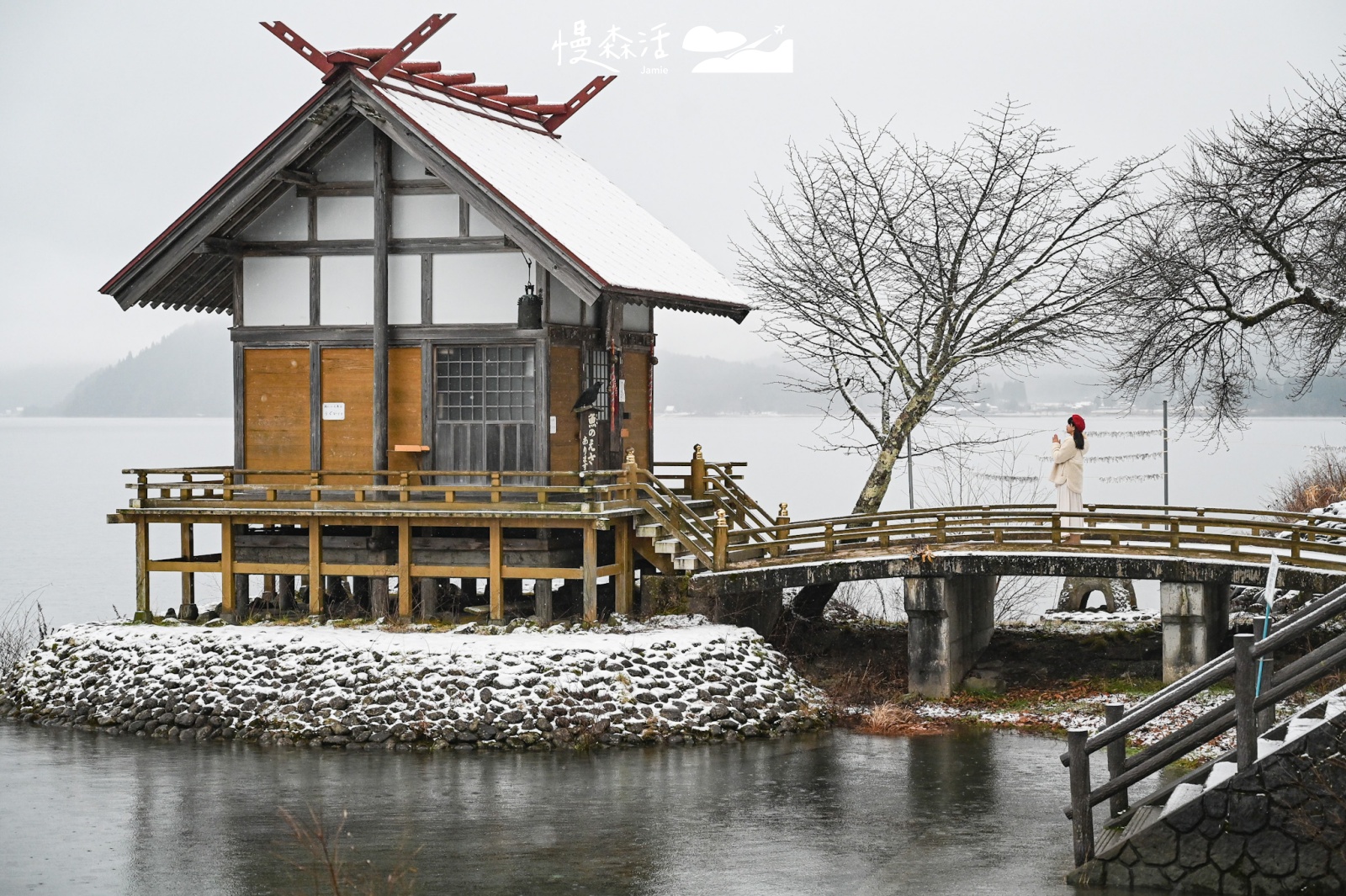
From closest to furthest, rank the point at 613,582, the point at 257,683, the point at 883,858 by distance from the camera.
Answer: the point at 883,858 < the point at 257,683 < the point at 613,582

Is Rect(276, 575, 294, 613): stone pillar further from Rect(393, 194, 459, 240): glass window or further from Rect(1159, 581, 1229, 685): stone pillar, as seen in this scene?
Rect(1159, 581, 1229, 685): stone pillar

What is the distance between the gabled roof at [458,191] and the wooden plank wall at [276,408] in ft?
7.52

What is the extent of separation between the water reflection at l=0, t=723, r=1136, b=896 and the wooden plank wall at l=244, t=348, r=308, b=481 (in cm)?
599

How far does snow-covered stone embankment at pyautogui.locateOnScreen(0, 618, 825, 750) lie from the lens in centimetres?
2217

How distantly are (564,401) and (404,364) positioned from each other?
2837 mm

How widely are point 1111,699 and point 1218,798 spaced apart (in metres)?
10.3

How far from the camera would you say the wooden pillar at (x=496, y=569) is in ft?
81.6

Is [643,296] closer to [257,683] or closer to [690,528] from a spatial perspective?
[690,528]

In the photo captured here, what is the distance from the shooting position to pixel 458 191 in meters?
24.8

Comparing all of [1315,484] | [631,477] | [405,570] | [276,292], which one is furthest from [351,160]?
[1315,484]

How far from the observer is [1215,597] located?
78.8 ft

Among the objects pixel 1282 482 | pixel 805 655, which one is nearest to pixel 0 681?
pixel 805 655

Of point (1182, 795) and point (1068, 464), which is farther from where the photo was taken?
point (1068, 464)

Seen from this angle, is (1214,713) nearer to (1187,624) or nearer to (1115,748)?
(1115,748)
